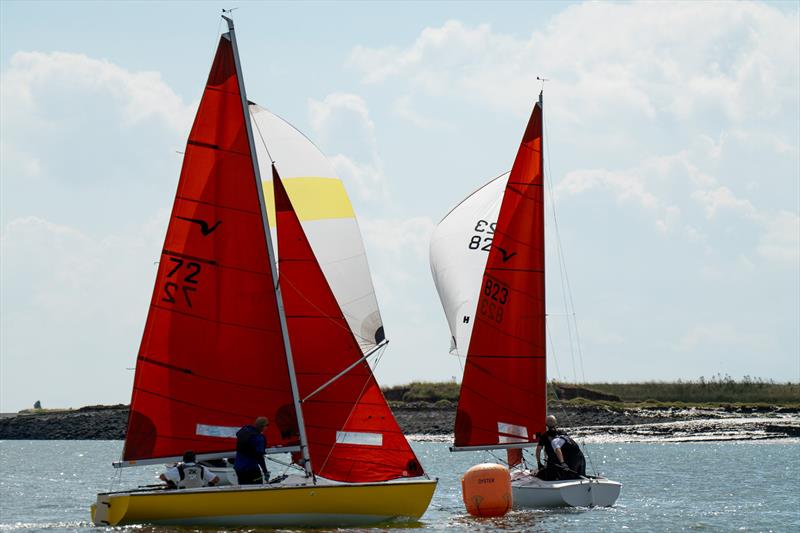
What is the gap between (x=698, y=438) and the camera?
2564 inches

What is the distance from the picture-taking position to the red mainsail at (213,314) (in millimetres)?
23719

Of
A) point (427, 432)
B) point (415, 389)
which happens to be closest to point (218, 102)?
point (427, 432)

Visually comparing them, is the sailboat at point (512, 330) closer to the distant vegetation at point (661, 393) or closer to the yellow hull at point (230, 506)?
the yellow hull at point (230, 506)

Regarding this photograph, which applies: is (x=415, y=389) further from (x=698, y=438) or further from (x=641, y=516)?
(x=641, y=516)

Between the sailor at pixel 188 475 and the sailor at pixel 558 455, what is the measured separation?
28.2ft

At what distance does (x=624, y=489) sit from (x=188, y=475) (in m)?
19.8

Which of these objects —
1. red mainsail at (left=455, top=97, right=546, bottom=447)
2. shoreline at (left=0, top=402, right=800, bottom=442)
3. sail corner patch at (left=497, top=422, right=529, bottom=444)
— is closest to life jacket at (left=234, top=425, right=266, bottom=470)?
red mainsail at (left=455, top=97, right=546, bottom=447)

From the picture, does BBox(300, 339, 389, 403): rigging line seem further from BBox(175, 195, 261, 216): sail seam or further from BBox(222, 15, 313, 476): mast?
BBox(175, 195, 261, 216): sail seam

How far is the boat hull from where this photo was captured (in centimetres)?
2878

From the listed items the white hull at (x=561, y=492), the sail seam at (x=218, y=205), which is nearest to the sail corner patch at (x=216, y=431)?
the sail seam at (x=218, y=205)

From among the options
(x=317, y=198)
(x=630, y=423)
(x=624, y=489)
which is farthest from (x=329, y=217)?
(x=630, y=423)

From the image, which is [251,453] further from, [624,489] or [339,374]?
[624,489]

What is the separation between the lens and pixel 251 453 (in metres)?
23.1

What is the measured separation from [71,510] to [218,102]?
13.6 meters
